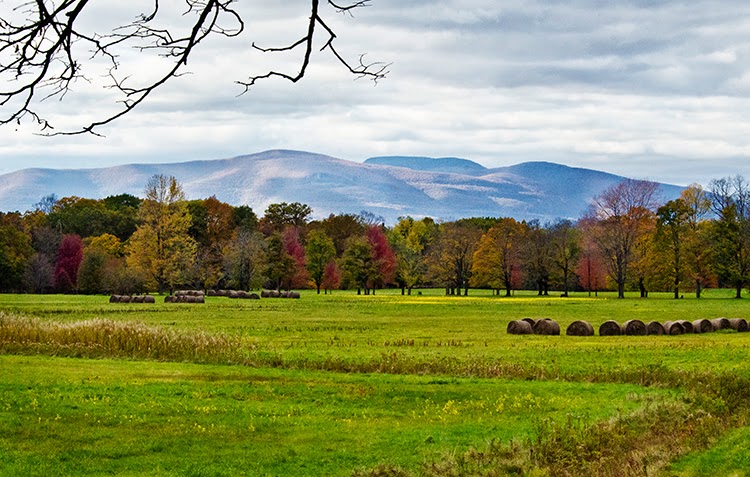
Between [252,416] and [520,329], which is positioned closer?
[252,416]

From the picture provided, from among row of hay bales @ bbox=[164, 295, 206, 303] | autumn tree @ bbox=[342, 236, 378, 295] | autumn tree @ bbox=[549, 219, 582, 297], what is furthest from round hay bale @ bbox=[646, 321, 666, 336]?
autumn tree @ bbox=[342, 236, 378, 295]

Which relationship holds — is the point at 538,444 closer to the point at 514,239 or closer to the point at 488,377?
the point at 488,377

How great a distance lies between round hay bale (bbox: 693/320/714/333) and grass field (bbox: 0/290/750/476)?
6.17 meters

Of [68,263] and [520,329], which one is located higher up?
[68,263]

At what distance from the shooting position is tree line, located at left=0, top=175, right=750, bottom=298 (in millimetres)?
106750

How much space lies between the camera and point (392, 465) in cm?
1577

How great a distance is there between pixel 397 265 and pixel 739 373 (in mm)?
109642

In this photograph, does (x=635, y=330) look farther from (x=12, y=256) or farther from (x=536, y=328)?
(x=12, y=256)

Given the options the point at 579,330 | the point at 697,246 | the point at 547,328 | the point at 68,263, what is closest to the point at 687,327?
the point at 579,330

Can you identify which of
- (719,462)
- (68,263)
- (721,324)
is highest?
(68,263)

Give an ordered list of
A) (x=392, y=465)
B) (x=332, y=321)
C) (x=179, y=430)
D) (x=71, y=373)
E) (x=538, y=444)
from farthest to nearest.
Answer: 1. (x=332, y=321)
2. (x=71, y=373)
3. (x=179, y=430)
4. (x=538, y=444)
5. (x=392, y=465)

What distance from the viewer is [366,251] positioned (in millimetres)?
130000

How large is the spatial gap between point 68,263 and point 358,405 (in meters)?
107

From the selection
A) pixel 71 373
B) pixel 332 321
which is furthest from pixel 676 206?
pixel 71 373
